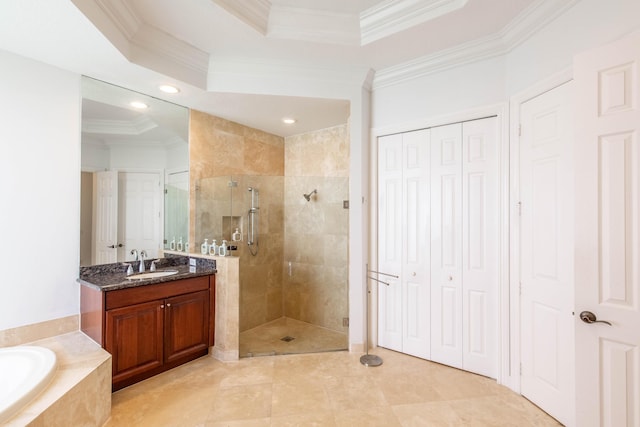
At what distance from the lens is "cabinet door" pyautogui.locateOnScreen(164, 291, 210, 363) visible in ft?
8.06

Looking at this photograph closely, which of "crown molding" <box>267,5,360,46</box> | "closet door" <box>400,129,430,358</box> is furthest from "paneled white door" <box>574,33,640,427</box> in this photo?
"crown molding" <box>267,5,360,46</box>

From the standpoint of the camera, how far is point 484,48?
2320 millimetres

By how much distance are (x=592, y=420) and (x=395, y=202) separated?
1.92 metres

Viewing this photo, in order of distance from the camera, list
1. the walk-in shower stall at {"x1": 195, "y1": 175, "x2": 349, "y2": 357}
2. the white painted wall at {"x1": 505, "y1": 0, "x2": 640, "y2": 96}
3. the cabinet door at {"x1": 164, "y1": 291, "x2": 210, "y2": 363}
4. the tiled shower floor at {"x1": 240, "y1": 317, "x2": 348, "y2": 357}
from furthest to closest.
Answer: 1. the walk-in shower stall at {"x1": 195, "y1": 175, "x2": 349, "y2": 357}
2. the tiled shower floor at {"x1": 240, "y1": 317, "x2": 348, "y2": 357}
3. the cabinet door at {"x1": 164, "y1": 291, "x2": 210, "y2": 363}
4. the white painted wall at {"x1": 505, "y1": 0, "x2": 640, "y2": 96}

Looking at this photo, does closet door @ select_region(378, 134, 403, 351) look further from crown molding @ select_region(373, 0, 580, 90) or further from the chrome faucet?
the chrome faucet

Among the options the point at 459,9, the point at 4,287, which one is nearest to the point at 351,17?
the point at 459,9

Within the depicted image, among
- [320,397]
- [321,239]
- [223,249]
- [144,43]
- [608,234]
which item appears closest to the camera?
[608,234]

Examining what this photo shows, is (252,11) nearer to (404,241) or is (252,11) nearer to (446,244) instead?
(404,241)

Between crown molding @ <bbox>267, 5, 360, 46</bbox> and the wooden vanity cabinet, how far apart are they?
7.63 ft

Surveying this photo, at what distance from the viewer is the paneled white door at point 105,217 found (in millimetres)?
2512

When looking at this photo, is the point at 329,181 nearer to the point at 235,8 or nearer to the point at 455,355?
the point at 235,8

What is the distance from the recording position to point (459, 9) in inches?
78.0

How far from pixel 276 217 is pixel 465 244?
2214 millimetres

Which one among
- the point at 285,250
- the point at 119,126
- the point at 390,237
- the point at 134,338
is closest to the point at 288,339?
the point at 285,250
